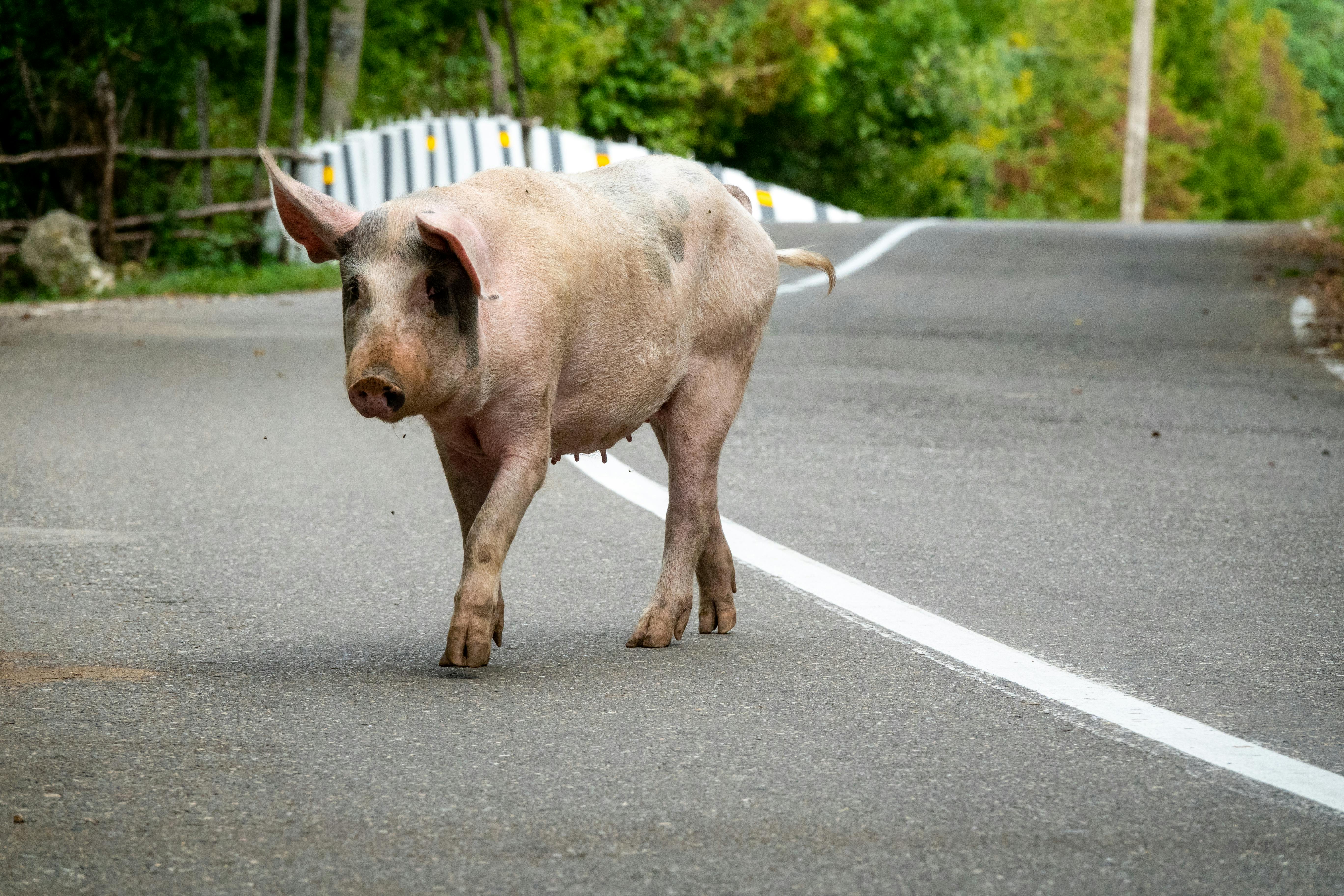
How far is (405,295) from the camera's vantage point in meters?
4.49

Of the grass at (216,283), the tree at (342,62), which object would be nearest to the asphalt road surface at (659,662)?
the grass at (216,283)

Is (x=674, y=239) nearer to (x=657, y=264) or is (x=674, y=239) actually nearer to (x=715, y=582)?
(x=657, y=264)

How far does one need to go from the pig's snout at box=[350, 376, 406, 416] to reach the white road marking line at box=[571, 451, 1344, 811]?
1611 millimetres

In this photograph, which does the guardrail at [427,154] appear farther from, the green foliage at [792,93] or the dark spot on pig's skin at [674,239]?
the dark spot on pig's skin at [674,239]

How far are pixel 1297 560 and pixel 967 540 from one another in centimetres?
110

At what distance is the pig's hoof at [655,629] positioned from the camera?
16.8 feet

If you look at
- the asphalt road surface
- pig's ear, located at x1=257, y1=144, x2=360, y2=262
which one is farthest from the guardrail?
pig's ear, located at x1=257, y1=144, x2=360, y2=262

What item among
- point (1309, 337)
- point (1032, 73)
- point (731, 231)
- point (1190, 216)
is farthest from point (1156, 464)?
point (1190, 216)

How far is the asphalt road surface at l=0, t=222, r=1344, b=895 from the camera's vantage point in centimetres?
346

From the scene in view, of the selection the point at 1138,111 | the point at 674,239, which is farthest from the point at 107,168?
the point at 1138,111

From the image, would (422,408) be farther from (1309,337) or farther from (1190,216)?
(1190,216)

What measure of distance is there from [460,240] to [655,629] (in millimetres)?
1249

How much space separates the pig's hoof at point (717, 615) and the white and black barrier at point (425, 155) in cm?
1428

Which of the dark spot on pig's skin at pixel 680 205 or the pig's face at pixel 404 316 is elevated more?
the dark spot on pig's skin at pixel 680 205
